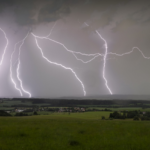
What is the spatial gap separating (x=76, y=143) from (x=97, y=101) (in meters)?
62.0

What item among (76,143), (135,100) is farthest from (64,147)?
(135,100)

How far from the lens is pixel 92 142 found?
21.4 ft

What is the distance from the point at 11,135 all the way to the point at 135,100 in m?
60.9

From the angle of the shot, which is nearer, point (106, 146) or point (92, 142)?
point (106, 146)

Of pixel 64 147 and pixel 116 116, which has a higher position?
pixel 64 147

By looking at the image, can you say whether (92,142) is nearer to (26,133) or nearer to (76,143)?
(76,143)

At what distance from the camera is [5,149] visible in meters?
5.60

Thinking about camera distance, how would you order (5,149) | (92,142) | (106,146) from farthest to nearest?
(92,142)
(106,146)
(5,149)

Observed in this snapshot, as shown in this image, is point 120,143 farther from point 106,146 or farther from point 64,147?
point 64,147

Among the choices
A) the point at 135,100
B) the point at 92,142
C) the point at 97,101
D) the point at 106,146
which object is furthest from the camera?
the point at 97,101

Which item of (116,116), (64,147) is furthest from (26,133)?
(116,116)

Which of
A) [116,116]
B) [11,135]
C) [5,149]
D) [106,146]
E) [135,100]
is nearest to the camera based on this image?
[5,149]

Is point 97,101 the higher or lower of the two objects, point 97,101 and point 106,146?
the lower

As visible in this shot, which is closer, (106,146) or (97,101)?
(106,146)
